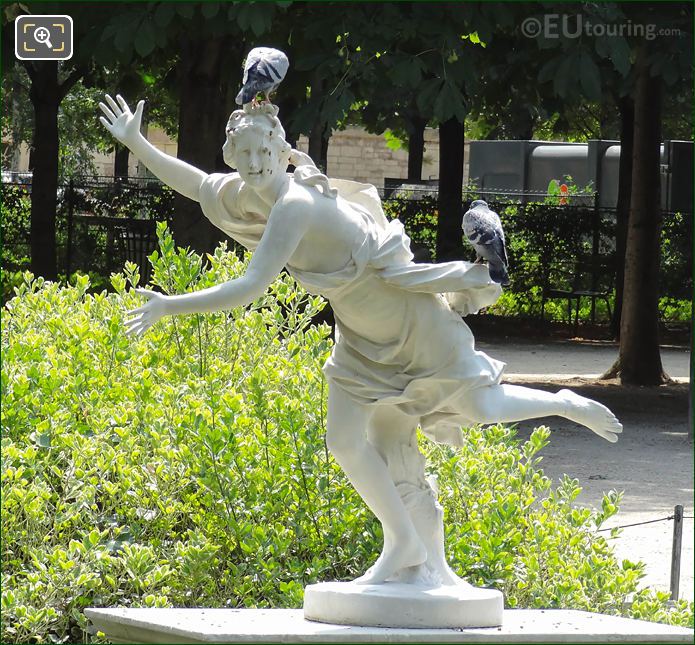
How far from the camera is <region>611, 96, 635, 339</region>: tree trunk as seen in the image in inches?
736

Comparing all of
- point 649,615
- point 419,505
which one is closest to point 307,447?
point 419,505

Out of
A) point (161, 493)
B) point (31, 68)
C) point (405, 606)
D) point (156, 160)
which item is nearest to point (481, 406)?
point (405, 606)

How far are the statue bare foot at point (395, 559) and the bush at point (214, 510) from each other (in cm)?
65

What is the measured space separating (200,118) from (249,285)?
25.4 ft


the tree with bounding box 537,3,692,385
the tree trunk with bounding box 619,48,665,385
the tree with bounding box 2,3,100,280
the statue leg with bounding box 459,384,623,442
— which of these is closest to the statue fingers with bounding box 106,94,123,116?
the statue leg with bounding box 459,384,623,442

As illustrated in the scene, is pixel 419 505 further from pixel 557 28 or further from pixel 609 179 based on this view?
pixel 609 179

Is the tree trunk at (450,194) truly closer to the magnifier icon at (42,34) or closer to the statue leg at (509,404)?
the magnifier icon at (42,34)

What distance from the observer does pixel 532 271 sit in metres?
22.1

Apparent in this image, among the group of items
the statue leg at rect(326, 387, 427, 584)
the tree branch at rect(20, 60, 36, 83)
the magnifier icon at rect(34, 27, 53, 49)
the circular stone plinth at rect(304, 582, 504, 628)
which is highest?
the tree branch at rect(20, 60, 36, 83)

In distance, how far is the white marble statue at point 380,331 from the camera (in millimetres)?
4641

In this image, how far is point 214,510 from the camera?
229 inches

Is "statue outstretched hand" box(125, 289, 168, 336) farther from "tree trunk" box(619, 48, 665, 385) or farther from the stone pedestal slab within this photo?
"tree trunk" box(619, 48, 665, 385)

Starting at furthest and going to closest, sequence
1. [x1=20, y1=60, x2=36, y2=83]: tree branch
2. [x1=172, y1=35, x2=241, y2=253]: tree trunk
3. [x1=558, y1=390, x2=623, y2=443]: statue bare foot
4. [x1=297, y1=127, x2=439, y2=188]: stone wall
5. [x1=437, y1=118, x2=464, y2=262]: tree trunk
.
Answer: [x1=297, y1=127, x2=439, y2=188]: stone wall, [x1=437, y1=118, x2=464, y2=262]: tree trunk, [x1=20, y1=60, x2=36, y2=83]: tree branch, [x1=172, y1=35, x2=241, y2=253]: tree trunk, [x1=558, y1=390, x2=623, y2=443]: statue bare foot

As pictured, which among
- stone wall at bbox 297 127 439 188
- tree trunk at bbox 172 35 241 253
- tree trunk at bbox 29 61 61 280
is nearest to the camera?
tree trunk at bbox 172 35 241 253
